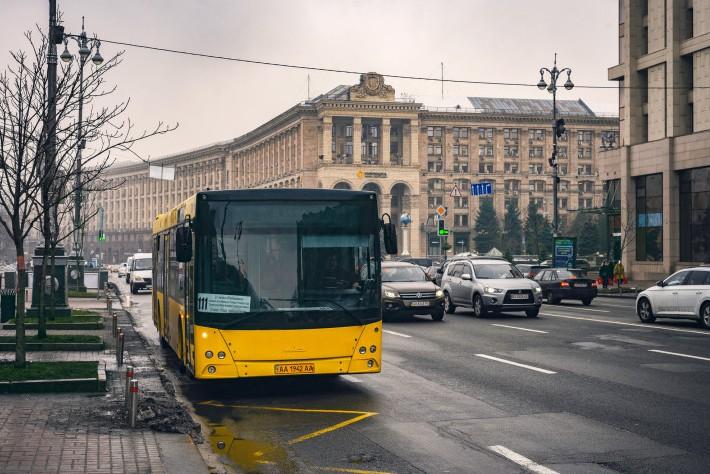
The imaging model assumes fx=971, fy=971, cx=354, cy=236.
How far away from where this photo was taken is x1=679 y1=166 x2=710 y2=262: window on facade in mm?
47781

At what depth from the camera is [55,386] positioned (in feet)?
39.2

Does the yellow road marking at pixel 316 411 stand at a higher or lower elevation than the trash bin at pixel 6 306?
lower

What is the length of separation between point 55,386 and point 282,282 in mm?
3077

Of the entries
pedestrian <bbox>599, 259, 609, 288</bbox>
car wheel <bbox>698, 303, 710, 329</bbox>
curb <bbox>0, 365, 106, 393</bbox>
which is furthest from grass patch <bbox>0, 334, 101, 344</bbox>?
pedestrian <bbox>599, 259, 609, 288</bbox>

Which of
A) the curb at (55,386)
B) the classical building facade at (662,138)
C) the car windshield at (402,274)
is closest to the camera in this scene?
the curb at (55,386)

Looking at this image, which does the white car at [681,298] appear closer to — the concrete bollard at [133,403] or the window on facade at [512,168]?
the concrete bollard at [133,403]

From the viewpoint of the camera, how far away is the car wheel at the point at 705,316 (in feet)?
72.5

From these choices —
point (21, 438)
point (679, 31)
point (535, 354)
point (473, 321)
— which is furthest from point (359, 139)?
point (21, 438)

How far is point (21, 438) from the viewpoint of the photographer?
8766 mm

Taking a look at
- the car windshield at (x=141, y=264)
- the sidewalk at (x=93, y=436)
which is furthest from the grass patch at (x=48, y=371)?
the car windshield at (x=141, y=264)

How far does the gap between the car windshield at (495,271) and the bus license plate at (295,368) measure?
16.1 m

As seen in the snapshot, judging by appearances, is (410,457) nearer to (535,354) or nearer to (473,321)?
(535,354)

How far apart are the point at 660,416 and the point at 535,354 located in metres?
6.64

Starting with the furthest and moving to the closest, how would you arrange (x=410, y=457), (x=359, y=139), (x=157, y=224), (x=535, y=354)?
(x=359, y=139) < (x=157, y=224) < (x=535, y=354) < (x=410, y=457)
